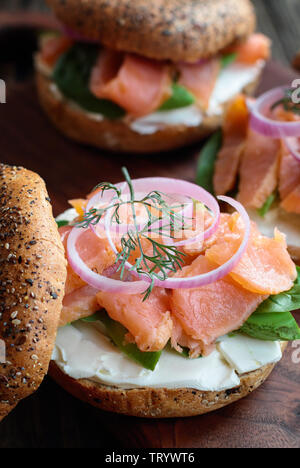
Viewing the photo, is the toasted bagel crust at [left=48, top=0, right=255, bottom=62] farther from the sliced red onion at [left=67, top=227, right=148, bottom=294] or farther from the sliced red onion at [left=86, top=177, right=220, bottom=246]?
the sliced red onion at [left=67, top=227, right=148, bottom=294]

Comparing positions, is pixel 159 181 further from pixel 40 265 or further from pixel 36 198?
pixel 40 265

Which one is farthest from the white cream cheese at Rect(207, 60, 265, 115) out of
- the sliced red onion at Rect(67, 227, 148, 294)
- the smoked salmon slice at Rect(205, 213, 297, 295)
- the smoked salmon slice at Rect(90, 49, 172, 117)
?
the sliced red onion at Rect(67, 227, 148, 294)

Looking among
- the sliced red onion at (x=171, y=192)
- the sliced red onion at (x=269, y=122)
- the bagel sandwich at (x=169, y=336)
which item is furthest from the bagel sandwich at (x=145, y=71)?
the bagel sandwich at (x=169, y=336)

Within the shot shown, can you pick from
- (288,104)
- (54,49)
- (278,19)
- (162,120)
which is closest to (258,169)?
(288,104)

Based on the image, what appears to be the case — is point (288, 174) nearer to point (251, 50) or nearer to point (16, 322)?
point (251, 50)

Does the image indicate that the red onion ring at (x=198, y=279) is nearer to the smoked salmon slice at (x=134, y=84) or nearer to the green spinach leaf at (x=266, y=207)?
the green spinach leaf at (x=266, y=207)
